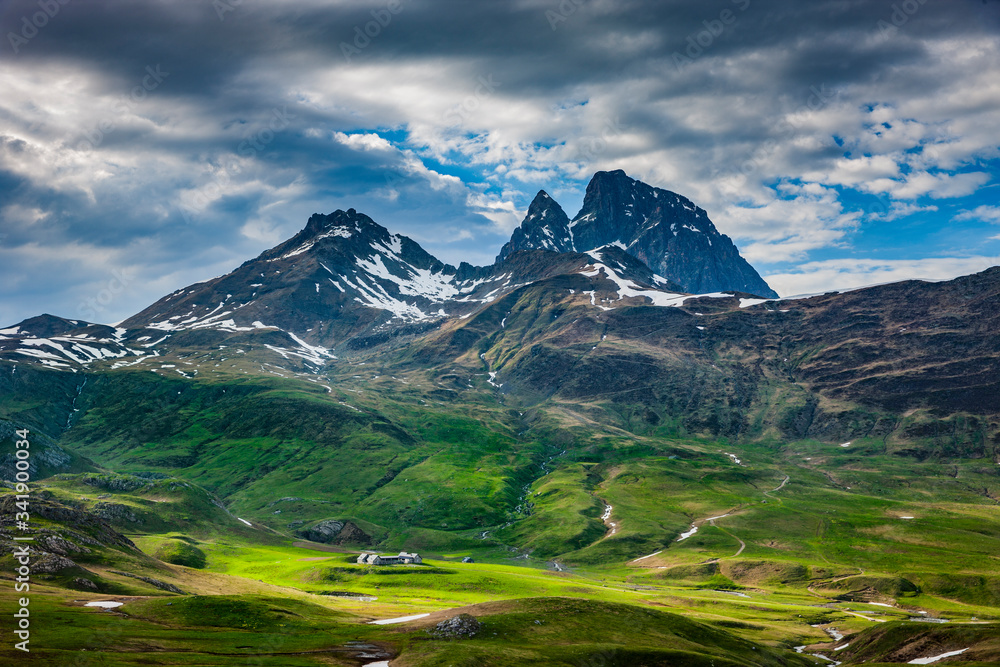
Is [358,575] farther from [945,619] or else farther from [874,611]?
[945,619]

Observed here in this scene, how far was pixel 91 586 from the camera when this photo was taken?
93.1 metres

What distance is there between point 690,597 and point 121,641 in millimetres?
125435

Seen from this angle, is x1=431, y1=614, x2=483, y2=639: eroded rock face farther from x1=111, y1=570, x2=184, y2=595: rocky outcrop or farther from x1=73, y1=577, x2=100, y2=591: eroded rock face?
x1=73, y1=577, x2=100, y2=591: eroded rock face

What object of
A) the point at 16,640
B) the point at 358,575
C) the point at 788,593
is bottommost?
the point at 788,593

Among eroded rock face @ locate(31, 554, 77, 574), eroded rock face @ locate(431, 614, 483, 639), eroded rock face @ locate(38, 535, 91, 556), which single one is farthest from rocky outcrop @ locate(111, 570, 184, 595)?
eroded rock face @ locate(431, 614, 483, 639)

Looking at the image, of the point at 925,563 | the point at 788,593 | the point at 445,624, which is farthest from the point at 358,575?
the point at 925,563

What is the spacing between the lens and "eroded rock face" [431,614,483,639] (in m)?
81.9

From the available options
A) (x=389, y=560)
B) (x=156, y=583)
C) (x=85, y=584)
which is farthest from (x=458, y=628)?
(x=389, y=560)

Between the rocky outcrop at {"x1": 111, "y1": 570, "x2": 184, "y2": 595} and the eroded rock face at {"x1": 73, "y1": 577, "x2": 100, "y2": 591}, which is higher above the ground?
the eroded rock face at {"x1": 73, "y1": 577, "x2": 100, "y2": 591}

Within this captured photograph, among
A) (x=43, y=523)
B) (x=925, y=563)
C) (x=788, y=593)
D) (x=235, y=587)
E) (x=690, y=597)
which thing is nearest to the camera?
(x=43, y=523)

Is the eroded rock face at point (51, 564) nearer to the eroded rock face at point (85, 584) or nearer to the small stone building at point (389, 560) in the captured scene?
the eroded rock face at point (85, 584)

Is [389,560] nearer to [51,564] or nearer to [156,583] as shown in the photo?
[156,583]

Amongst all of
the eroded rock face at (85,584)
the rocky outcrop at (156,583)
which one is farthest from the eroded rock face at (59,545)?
the eroded rock face at (85,584)

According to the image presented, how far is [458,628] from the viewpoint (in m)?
83.4
